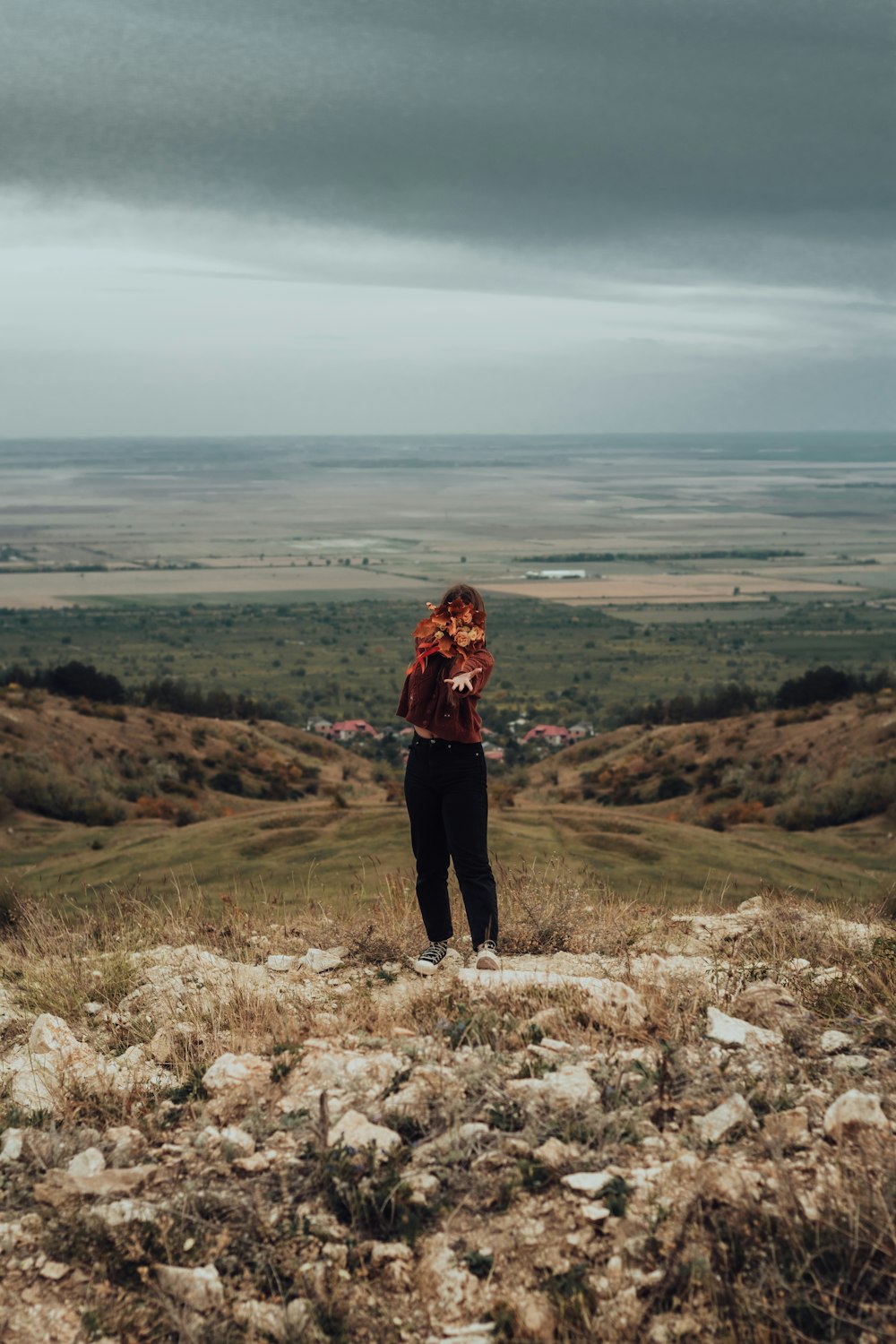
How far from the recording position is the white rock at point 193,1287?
9.93 ft

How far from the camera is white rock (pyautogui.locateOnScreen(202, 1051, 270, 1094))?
4254 millimetres

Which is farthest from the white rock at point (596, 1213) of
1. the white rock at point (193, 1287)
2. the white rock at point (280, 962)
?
the white rock at point (280, 962)

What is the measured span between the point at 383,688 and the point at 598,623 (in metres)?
42.5

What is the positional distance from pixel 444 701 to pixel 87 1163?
267 cm

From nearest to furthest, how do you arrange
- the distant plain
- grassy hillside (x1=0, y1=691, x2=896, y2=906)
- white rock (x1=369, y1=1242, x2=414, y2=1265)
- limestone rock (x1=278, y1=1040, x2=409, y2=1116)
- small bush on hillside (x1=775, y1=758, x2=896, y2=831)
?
white rock (x1=369, y1=1242, x2=414, y2=1265), limestone rock (x1=278, y1=1040, x2=409, y2=1116), grassy hillside (x1=0, y1=691, x2=896, y2=906), the distant plain, small bush on hillside (x1=775, y1=758, x2=896, y2=831)

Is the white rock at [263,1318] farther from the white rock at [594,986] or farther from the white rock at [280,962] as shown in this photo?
the white rock at [280,962]

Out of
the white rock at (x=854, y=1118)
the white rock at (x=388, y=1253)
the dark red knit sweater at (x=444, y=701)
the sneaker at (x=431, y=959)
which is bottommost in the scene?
the sneaker at (x=431, y=959)

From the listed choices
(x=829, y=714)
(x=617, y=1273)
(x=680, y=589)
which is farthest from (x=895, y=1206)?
(x=680, y=589)

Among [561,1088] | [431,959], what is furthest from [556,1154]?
[431,959]

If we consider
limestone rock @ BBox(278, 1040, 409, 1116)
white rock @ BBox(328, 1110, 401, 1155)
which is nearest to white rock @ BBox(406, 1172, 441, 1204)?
white rock @ BBox(328, 1110, 401, 1155)

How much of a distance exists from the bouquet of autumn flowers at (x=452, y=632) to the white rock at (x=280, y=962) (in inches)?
74.9

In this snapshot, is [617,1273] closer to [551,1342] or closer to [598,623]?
[551,1342]

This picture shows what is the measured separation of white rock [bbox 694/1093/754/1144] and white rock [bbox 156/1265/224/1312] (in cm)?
160

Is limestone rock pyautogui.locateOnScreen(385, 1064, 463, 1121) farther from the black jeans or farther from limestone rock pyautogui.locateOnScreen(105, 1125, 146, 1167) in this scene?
the black jeans
